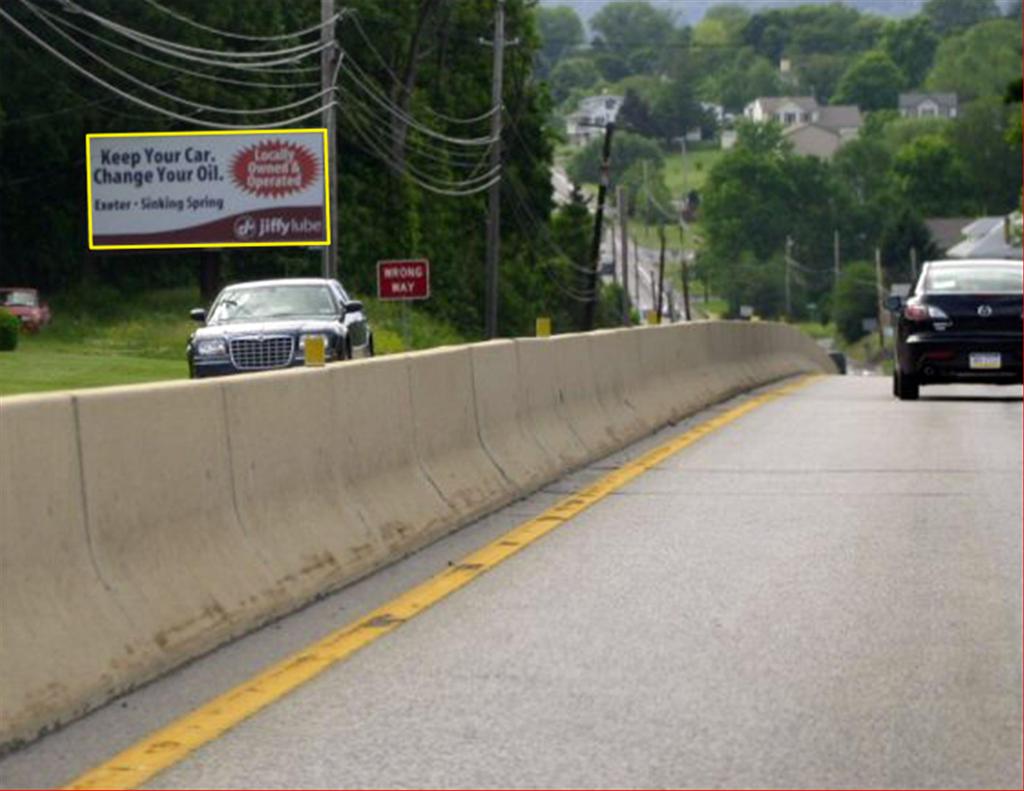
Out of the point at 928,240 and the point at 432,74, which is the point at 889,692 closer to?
the point at 432,74

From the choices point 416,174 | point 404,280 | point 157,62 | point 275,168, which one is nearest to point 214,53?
point 157,62

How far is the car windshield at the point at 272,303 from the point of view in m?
33.6

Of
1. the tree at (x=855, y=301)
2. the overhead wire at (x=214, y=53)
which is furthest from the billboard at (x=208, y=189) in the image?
the tree at (x=855, y=301)

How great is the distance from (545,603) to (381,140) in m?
79.7

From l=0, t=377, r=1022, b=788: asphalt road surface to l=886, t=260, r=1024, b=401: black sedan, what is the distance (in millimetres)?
13187

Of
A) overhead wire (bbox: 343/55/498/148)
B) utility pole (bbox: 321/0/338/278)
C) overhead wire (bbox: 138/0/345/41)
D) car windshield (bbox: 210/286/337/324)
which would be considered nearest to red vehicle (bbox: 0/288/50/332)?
overhead wire (bbox: 138/0/345/41)

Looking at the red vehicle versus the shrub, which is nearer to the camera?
the shrub

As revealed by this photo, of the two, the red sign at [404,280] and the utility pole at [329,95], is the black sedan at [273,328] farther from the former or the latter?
the red sign at [404,280]

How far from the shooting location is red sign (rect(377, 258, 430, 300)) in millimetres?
59562

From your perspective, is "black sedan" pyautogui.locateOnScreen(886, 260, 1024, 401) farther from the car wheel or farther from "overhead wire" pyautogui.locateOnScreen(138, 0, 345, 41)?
"overhead wire" pyautogui.locateOnScreen(138, 0, 345, 41)

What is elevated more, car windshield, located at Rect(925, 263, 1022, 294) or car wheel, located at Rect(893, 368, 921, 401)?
car windshield, located at Rect(925, 263, 1022, 294)

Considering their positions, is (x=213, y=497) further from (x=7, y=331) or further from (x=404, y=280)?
(x=404, y=280)

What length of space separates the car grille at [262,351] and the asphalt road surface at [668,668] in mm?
15371

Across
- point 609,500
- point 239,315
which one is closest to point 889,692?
point 609,500
